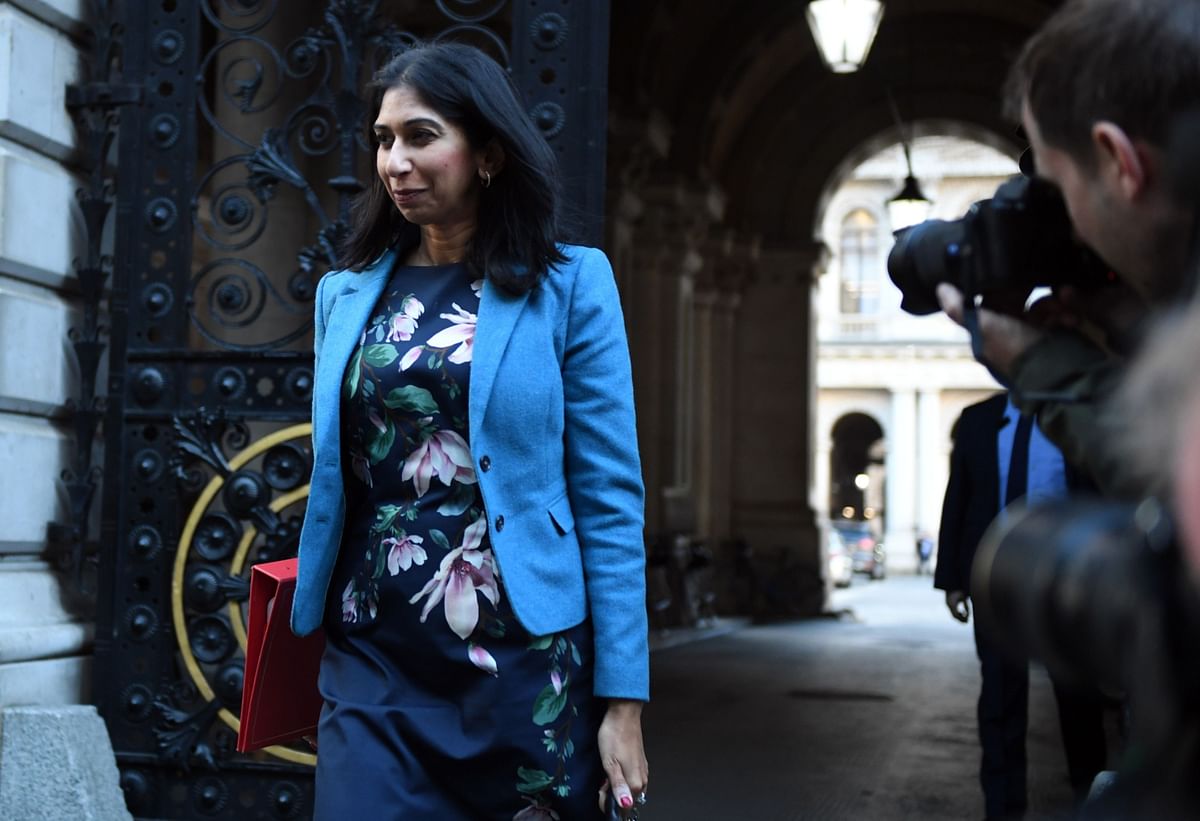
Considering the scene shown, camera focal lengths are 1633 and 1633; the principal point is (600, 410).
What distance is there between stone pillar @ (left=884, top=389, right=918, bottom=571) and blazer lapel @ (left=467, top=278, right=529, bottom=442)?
5540 centimetres

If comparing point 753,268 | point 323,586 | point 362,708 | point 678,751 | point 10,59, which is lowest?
point 678,751

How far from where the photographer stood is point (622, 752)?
2.86 meters

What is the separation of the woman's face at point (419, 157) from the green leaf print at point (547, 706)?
0.87m

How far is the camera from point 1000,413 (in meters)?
6.41

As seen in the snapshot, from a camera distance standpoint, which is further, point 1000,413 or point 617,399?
point 1000,413

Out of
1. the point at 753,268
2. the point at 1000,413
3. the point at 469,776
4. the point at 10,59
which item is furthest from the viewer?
the point at 753,268

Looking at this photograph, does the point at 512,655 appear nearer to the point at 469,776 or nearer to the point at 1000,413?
the point at 469,776

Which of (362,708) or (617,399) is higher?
(617,399)

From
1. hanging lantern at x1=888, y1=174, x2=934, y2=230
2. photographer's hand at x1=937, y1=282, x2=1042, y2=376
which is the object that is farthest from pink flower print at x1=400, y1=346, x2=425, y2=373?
hanging lantern at x1=888, y1=174, x2=934, y2=230

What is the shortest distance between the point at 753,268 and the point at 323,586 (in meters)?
20.9

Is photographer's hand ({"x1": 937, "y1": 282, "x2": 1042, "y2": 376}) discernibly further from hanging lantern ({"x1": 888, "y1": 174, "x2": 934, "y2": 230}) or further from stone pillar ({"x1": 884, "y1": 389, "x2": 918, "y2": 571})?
stone pillar ({"x1": 884, "y1": 389, "x2": 918, "y2": 571})

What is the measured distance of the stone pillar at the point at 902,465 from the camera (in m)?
57.4

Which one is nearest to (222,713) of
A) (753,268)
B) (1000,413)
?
(1000,413)

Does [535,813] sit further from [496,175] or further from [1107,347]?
[1107,347]
